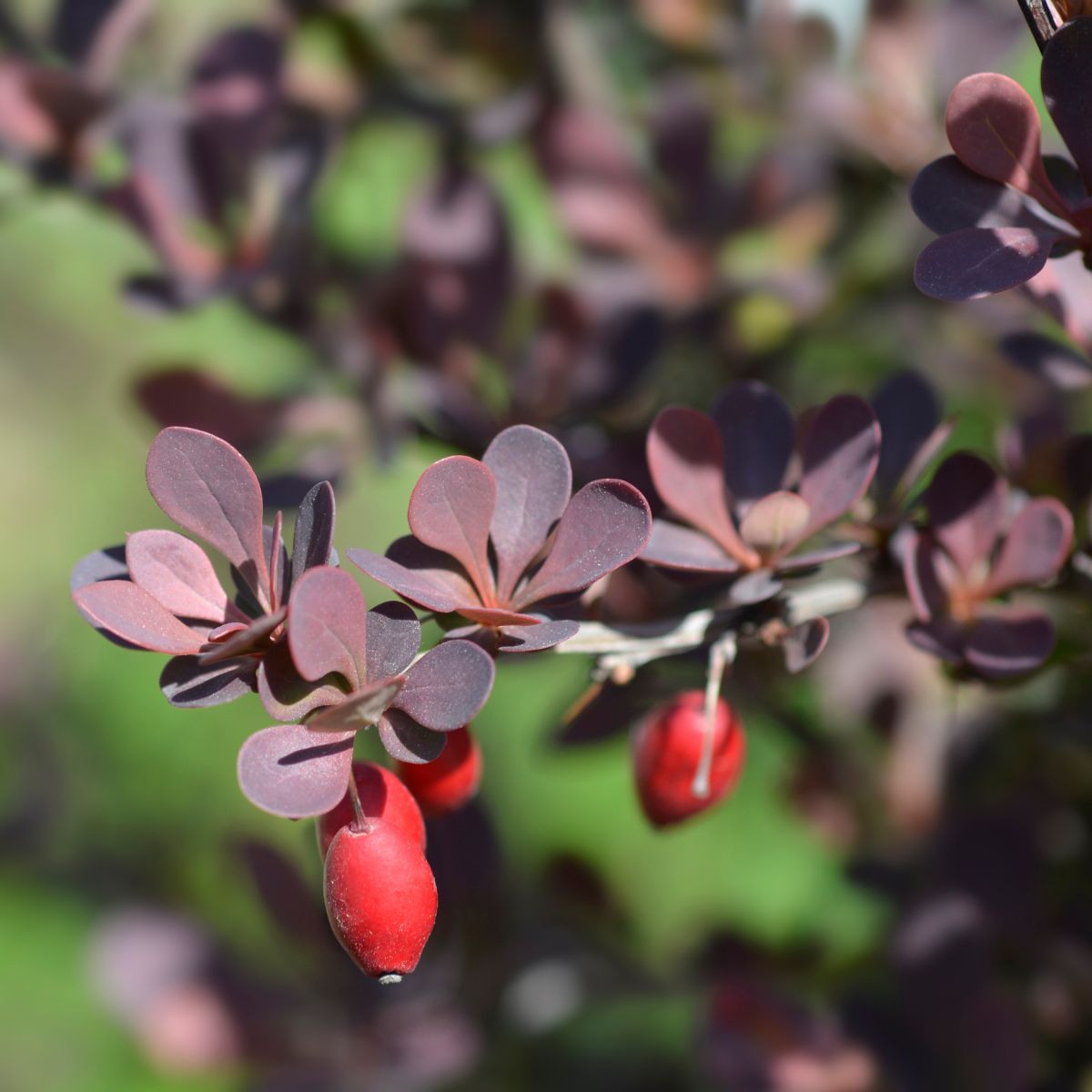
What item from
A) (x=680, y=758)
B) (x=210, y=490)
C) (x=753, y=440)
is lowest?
(x=680, y=758)

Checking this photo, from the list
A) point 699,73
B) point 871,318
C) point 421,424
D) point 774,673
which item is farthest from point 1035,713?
point 699,73

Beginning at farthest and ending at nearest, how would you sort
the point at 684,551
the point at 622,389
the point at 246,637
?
the point at 622,389
the point at 684,551
the point at 246,637

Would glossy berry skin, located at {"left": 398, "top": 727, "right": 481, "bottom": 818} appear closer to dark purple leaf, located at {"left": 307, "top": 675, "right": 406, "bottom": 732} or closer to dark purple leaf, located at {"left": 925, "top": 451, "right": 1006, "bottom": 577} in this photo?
dark purple leaf, located at {"left": 307, "top": 675, "right": 406, "bottom": 732}

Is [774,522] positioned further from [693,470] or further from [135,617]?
Answer: [135,617]

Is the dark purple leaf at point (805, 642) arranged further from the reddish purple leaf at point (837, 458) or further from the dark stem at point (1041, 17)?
the dark stem at point (1041, 17)

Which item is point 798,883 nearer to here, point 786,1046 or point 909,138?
point 786,1046

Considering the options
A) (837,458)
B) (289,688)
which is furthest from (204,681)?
(837,458)

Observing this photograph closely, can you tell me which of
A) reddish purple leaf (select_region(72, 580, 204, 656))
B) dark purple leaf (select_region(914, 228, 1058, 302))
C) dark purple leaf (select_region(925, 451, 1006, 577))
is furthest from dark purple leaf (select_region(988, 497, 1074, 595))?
reddish purple leaf (select_region(72, 580, 204, 656))

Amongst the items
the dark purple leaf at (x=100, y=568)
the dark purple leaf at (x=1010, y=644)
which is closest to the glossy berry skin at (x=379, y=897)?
the dark purple leaf at (x=100, y=568)
